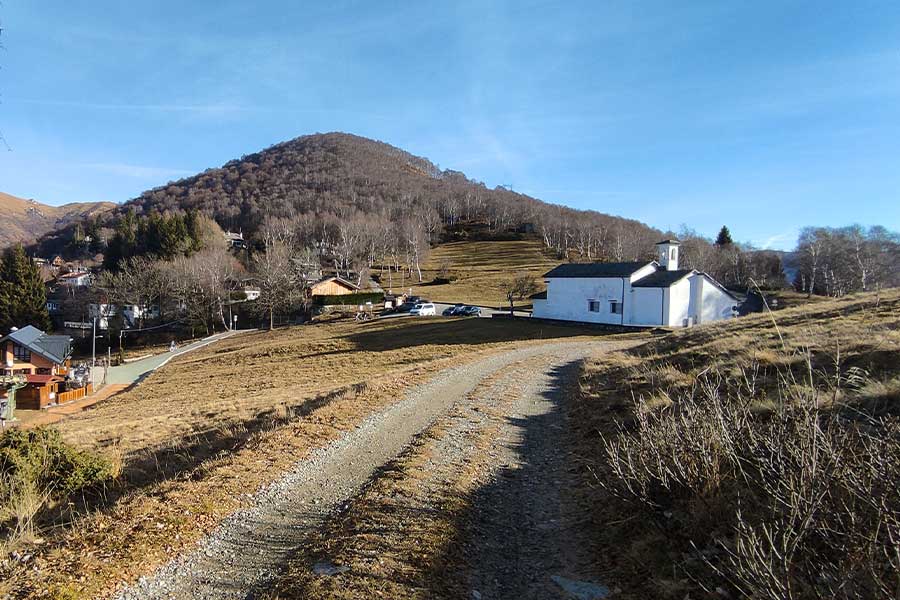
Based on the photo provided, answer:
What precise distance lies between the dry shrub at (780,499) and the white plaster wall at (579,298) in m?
36.9

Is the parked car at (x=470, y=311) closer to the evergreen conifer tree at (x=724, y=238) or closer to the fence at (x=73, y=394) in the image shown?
the fence at (x=73, y=394)

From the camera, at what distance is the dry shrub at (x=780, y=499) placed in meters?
3.50

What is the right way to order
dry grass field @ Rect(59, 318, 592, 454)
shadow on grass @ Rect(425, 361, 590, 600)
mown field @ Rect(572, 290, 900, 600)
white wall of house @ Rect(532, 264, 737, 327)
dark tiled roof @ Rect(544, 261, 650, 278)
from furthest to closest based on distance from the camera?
dark tiled roof @ Rect(544, 261, 650, 278)
white wall of house @ Rect(532, 264, 737, 327)
dry grass field @ Rect(59, 318, 592, 454)
shadow on grass @ Rect(425, 361, 590, 600)
mown field @ Rect(572, 290, 900, 600)

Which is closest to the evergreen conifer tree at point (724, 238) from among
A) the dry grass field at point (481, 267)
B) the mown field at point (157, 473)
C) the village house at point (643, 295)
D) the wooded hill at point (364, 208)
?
the wooded hill at point (364, 208)

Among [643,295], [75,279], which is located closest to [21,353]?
[75,279]

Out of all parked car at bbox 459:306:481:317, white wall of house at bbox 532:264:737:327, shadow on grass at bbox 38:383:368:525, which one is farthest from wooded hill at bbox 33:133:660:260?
shadow on grass at bbox 38:383:368:525

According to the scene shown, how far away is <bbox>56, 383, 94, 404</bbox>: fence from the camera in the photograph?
37188mm

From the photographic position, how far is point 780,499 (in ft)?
13.1

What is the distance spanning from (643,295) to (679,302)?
2836 mm

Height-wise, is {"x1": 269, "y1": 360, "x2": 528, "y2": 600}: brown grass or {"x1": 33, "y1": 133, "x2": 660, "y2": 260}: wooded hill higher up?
{"x1": 33, "y1": 133, "x2": 660, "y2": 260}: wooded hill

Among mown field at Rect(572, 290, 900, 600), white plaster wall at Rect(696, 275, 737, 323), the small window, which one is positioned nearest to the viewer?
mown field at Rect(572, 290, 900, 600)

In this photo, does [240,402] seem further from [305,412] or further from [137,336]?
[137,336]

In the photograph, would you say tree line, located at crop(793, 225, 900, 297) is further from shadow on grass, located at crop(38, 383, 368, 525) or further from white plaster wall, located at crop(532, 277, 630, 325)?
shadow on grass, located at crop(38, 383, 368, 525)

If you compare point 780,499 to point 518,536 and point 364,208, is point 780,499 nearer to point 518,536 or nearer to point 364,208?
point 518,536
